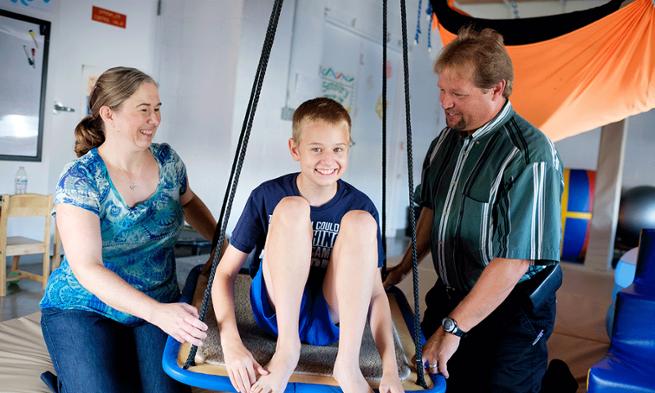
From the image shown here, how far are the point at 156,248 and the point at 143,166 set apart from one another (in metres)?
0.27

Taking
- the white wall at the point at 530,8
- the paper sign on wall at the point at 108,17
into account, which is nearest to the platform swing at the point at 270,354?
the paper sign on wall at the point at 108,17

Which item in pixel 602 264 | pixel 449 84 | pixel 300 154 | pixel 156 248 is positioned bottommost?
pixel 602 264

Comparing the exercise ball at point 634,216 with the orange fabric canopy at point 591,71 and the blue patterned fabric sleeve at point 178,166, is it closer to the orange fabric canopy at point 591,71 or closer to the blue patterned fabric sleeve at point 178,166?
the orange fabric canopy at point 591,71

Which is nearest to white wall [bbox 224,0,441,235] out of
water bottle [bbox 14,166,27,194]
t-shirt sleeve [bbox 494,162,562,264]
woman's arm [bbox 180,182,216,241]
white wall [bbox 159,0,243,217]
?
white wall [bbox 159,0,243,217]

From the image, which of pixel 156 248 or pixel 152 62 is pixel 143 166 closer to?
pixel 156 248

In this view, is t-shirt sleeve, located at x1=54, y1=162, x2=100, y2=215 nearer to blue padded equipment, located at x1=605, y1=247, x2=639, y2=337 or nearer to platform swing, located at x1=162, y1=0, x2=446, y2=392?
platform swing, located at x1=162, y1=0, x2=446, y2=392

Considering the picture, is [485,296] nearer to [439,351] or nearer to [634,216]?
[439,351]

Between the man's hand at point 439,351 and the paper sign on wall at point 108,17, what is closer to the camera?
the man's hand at point 439,351

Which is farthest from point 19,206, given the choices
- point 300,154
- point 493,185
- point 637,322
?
point 637,322

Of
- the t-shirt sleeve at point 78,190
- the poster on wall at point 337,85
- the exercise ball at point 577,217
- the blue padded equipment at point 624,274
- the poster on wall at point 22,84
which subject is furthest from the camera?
the exercise ball at point 577,217

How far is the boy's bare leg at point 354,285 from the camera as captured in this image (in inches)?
52.1

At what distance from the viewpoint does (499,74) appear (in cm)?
173

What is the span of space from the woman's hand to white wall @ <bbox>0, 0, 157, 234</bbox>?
12.5 feet

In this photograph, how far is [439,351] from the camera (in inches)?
61.2
